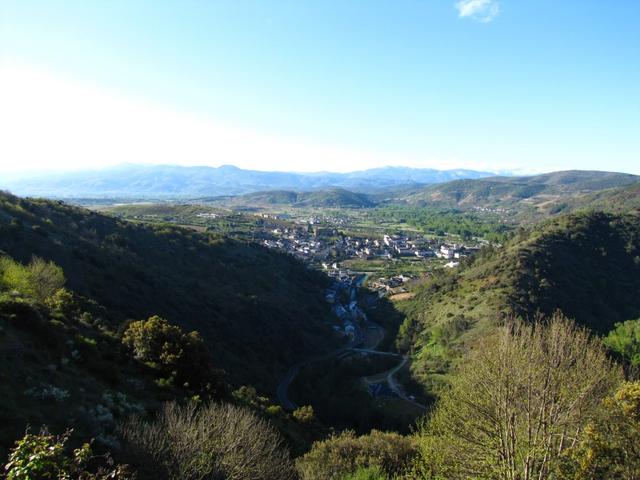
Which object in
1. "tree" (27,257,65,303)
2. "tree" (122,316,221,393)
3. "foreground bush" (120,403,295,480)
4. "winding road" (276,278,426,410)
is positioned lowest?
"winding road" (276,278,426,410)

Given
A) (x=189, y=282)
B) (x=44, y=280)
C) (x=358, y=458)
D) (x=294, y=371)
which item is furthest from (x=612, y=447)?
(x=189, y=282)

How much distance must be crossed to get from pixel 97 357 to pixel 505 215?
191 m

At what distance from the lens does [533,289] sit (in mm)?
42406

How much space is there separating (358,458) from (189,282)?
30820 mm

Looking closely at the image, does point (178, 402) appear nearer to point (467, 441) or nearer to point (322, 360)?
point (467, 441)

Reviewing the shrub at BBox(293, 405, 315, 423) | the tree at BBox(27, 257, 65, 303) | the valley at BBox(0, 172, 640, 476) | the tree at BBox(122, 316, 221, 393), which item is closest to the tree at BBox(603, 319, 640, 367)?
→ the valley at BBox(0, 172, 640, 476)

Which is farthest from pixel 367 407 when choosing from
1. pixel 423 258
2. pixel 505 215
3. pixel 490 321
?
pixel 505 215

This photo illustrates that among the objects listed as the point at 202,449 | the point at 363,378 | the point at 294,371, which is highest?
the point at 202,449

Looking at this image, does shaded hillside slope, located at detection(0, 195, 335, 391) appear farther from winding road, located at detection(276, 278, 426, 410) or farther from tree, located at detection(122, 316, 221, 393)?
tree, located at detection(122, 316, 221, 393)

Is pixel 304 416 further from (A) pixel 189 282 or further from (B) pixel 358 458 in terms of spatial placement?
(A) pixel 189 282

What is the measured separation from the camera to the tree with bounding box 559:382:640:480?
348 inches

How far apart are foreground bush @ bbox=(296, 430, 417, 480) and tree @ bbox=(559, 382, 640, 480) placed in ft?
14.9

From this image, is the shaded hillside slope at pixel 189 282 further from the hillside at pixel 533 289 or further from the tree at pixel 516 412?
the tree at pixel 516 412

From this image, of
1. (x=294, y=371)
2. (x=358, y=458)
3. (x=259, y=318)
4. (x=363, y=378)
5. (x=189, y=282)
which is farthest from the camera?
(x=259, y=318)
